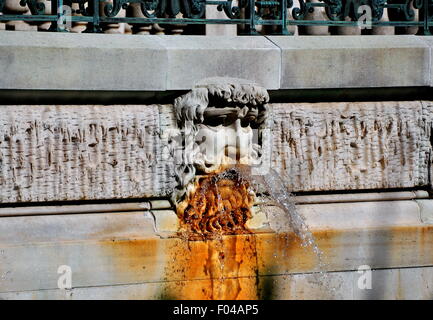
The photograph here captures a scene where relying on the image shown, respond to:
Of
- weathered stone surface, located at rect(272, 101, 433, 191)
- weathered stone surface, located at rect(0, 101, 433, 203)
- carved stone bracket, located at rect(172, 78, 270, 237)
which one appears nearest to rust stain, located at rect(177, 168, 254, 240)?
carved stone bracket, located at rect(172, 78, 270, 237)

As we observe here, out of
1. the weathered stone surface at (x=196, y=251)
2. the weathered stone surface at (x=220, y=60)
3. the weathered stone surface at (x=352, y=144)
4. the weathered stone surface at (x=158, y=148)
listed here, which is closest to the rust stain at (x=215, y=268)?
the weathered stone surface at (x=196, y=251)

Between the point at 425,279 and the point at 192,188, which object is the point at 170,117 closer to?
the point at 192,188

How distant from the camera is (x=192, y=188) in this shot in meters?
6.07

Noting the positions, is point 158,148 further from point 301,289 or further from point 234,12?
point 301,289

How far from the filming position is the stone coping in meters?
5.62

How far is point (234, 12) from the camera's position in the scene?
6.21m

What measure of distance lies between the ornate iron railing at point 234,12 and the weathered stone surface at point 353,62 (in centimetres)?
13

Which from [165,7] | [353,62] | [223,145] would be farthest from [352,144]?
[165,7]

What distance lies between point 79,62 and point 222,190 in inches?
41.0

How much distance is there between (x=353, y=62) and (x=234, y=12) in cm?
68

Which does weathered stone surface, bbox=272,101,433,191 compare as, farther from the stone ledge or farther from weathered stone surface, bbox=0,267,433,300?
weathered stone surface, bbox=0,267,433,300

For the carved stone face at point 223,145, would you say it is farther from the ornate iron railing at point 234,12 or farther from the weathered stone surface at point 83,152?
the ornate iron railing at point 234,12

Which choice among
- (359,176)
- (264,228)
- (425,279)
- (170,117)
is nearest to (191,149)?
(170,117)
